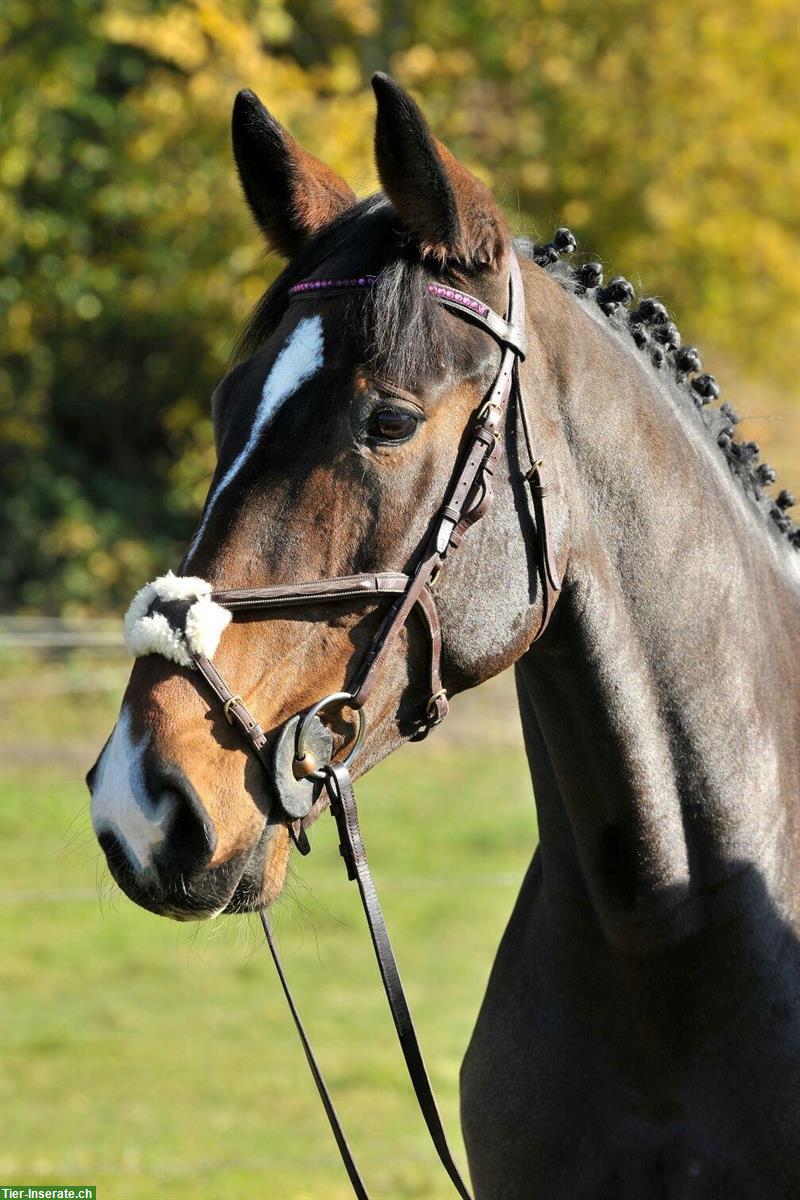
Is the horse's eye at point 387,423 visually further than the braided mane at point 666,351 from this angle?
No

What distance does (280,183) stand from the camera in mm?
2461

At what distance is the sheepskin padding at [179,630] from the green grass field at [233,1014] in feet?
1.54

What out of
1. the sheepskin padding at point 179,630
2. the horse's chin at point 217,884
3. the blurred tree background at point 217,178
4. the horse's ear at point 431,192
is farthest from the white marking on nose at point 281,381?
the blurred tree background at point 217,178

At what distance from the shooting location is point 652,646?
241 centimetres

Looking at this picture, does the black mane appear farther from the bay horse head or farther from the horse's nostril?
the horse's nostril

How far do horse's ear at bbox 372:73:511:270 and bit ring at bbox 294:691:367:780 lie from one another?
0.72 meters

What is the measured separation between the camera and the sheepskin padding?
1976 millimetres

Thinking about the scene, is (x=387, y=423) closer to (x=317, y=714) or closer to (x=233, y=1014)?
(x=317, y=714)

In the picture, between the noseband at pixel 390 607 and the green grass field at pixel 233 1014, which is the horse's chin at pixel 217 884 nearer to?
the noseband at pixel 390 607

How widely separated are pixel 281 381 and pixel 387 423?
7.0 inches

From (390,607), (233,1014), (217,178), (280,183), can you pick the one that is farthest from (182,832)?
(217,178)

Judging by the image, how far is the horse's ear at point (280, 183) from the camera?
240 centimetres

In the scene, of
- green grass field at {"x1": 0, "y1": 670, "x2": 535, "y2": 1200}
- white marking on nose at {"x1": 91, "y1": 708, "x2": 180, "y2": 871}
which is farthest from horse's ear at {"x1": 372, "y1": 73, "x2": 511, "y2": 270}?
green grass field at {"x1": 0, "y1": 670, "x2": 535, "y2": 1200}

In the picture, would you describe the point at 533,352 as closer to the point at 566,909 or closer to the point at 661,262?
the point at 566,909
